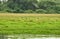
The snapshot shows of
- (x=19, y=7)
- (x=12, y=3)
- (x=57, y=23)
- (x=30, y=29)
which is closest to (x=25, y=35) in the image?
(x=30, y=29)

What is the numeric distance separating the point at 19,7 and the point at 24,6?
0.40 metres

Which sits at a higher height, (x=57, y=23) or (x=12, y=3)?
(x=12, y=3)

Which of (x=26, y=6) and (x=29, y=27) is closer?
(x=29, y=27)

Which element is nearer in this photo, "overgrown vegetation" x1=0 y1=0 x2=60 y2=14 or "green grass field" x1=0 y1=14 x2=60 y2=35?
"green grass field" x1=0 y1=14 x2=60 y2=35

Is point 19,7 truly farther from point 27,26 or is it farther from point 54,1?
point 27,26

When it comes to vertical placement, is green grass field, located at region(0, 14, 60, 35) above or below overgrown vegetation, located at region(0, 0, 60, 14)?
below

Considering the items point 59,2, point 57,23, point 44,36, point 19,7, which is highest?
point 59,2

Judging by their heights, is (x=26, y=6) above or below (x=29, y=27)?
above

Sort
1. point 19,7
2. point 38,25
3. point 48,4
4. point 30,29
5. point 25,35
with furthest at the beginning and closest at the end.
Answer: point 48,4, point 19,7, point 38,25, point 30,29, point 25,35

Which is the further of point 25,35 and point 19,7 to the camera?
point 19,7

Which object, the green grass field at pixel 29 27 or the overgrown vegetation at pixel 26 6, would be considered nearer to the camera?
the green grass field at pixel 29 27

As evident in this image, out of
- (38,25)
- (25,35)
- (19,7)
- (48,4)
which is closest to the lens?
(25,35)

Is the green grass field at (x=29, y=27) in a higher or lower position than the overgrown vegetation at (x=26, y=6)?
lower

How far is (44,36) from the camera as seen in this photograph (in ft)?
18.8
